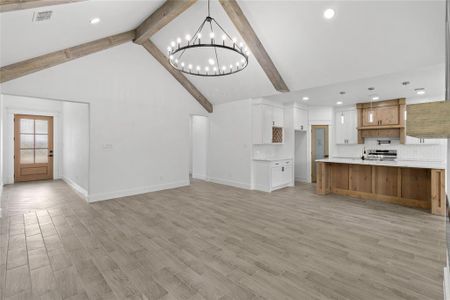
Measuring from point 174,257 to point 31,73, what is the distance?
4730mm

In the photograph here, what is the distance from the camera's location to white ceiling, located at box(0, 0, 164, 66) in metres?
3.27

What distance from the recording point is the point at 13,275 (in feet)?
7.91

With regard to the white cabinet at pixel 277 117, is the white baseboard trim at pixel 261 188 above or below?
below

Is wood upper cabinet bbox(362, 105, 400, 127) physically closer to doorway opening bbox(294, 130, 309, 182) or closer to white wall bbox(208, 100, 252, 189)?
doorway opening bbox(294, 130, 309, 182)

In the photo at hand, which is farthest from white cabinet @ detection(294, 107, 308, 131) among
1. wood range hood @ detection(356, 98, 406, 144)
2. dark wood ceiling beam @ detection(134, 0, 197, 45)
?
dark wood ceiling beam @ detection(134, 0, 197, 45)

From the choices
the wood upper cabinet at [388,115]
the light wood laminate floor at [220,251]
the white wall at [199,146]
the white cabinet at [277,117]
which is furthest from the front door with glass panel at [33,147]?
the wood upper cabinet at [388,115]

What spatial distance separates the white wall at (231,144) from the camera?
6.79 m

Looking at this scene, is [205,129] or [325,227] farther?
[205,129]

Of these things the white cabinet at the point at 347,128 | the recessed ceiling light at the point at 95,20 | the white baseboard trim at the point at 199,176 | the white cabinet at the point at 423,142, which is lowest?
the white baseboard trim at the point at 199,176

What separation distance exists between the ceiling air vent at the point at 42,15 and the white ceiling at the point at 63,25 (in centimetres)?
6

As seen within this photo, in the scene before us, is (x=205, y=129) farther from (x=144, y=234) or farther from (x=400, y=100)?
(x=400, y=100)

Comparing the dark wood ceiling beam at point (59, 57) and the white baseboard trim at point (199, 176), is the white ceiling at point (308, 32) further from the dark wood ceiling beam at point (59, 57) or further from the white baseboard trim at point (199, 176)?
the white baseboard trim at point (199, 176)

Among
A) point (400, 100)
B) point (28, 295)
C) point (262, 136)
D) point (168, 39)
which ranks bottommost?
point (28, 295)

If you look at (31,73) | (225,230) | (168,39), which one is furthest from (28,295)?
(168,39)
